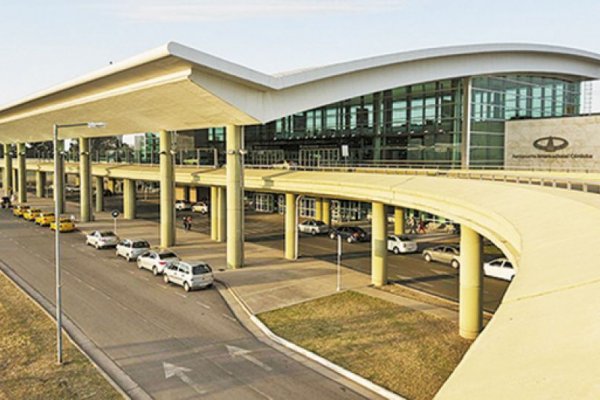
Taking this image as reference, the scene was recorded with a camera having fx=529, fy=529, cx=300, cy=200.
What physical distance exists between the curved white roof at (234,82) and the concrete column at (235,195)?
114 centimetres

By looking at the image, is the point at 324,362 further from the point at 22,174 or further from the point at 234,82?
the point at 22,174

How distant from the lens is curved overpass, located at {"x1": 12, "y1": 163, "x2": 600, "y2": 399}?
16.6 ft

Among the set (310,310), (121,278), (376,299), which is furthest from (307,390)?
(121,278)

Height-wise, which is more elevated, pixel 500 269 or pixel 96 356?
pixel 500 269

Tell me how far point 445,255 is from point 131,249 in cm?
2125

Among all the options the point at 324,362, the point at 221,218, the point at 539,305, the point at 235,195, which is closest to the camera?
the point at 539,305

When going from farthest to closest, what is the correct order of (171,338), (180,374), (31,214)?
(31,214)
(171,338)
(180,374)

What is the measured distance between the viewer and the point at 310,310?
78.8 feet

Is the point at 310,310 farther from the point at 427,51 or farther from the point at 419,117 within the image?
the point at 419,117

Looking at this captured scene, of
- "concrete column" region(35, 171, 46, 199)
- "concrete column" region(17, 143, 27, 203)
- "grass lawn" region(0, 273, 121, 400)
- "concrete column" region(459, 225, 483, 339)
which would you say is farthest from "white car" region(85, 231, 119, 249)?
"concrete column" region(35, 171, 46, 199)

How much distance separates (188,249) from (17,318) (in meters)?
18.4

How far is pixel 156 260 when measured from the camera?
3197 cm

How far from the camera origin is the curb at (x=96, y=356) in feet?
51.4

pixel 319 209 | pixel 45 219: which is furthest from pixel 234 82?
pixel 45 219
